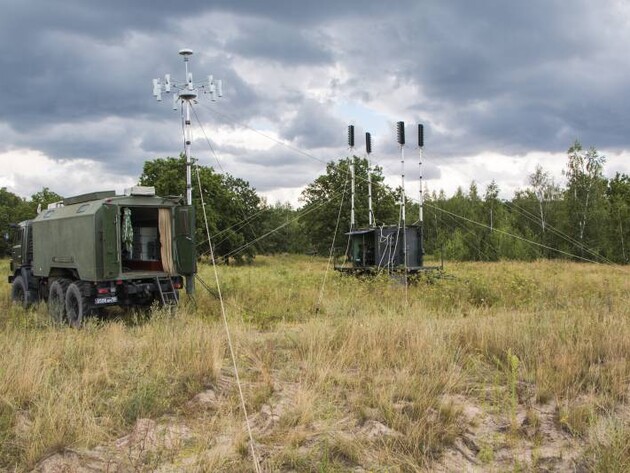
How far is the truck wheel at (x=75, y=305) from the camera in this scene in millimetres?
11070

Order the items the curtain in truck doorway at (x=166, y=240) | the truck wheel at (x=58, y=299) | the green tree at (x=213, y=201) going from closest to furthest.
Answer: the truck wheel at (x=58, y=299)
the curtain in truck doorway at (x=166, y=240)
the green tree at (x=213, y=201)

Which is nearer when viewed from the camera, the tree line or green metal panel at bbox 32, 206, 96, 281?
green metal panel at bbox 32, 206, 96, 281

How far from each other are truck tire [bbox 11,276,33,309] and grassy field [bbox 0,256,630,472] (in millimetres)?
6960

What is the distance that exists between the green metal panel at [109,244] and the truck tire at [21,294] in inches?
199

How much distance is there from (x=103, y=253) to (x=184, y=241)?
5.86 ft

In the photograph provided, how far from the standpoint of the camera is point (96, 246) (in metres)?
11.0

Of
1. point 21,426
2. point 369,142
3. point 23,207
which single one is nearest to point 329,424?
point 21,426

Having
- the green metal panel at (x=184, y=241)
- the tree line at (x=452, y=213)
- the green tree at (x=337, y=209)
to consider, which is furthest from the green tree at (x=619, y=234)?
the green metal panel at (x=184, y=241)

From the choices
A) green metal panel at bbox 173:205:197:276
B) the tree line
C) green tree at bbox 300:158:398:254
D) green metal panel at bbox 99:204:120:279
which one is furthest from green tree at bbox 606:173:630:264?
green metal panel at bbox 99:204:120:279

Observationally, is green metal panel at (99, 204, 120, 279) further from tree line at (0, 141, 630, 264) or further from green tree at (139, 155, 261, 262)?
green tree at (139, 155, 261, 262)

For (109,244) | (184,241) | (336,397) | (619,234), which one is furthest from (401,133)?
(619,234)

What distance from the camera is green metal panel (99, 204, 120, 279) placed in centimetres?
1098

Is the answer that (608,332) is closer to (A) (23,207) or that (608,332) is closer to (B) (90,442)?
(B) (90,442)

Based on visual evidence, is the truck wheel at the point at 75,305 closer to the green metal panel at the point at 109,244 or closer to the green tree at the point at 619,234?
the green metal panel at the point at 109,244
